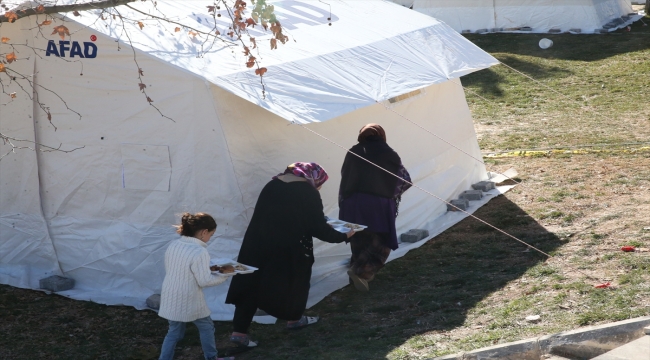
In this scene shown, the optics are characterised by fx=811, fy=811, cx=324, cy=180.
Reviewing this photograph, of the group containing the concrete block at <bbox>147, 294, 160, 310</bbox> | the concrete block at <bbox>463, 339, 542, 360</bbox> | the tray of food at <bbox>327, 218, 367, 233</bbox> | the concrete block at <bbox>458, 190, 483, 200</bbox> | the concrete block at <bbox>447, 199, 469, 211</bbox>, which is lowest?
the concrete block at <bbox>147, 294, 160, 310</bbox>

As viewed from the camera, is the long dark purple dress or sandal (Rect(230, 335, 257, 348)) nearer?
sandal (Rect(230, 335, 257, 348))

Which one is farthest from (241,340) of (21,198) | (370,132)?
(21,198)

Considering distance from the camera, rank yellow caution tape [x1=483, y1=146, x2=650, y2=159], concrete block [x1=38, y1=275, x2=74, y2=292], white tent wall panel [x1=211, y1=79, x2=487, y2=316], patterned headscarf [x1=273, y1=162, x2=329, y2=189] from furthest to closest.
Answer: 1. yellow caution tape [x1=483, y1=146, x2=650, y2=159]
2. concrete block [x1=38, y1=275, x2=74, y2=292]
3. white tent wall panel [x1=211, y1=79, x2=487, y2=316]
4. patterned headscarf [x1=273, y1=162, x2=329, y2=189]

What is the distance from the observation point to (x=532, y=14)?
19.7m

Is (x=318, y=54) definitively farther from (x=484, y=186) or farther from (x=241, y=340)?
(x=484, y=186)

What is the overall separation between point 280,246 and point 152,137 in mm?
1626

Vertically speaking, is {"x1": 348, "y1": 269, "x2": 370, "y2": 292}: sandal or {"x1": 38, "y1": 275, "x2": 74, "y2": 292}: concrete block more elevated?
{"x1": 348, "y1": 269, "x2": 370, "y2": 292}: sandal

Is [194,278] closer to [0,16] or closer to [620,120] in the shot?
[0,16]

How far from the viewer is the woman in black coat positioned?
19.7ft

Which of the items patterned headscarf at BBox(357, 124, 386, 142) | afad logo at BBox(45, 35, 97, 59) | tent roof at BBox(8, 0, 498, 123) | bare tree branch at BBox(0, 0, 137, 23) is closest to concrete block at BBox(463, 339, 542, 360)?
tent roof at BBox(8, 0, 498, 123)

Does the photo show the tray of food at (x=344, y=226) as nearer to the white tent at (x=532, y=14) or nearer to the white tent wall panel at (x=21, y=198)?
the white tent wall panel at (x=21, y=198)

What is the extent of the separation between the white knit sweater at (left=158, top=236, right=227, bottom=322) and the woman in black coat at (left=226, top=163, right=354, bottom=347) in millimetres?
645

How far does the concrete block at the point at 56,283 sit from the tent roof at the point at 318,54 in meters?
2.22

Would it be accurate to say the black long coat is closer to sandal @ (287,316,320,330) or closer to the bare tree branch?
sandal @ (287,316,320,330)
